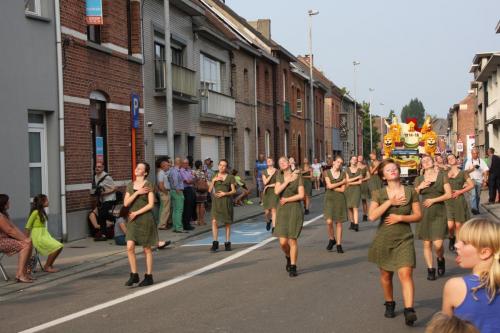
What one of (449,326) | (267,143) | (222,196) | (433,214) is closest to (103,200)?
(222,196)

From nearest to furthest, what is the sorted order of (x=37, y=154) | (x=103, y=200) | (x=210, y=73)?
(x=37, y=154) → (x=103, y=200) → (x=210, y=73)

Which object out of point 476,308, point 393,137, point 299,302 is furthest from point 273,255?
point 393,137

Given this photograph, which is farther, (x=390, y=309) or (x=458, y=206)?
(x=458, y=206)

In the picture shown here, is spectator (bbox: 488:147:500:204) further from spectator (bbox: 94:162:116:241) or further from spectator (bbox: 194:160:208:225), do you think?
spectator (bbox: 94:162:116:241)

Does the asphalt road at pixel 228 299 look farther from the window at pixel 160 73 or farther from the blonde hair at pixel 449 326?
the window at pixel 160 73

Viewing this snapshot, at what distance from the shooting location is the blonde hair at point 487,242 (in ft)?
10.1

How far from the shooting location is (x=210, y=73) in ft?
93.9

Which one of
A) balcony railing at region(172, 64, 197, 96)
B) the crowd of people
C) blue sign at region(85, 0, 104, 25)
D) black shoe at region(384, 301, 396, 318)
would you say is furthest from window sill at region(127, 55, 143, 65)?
black shoe at region(384, 301, 396, 318)

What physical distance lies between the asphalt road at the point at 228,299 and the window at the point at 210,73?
634 inches

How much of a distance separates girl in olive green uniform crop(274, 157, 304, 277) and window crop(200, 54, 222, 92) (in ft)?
55.6

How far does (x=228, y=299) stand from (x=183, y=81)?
15.2 meters

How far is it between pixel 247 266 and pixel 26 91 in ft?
21.5

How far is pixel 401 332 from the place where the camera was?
6562 mm

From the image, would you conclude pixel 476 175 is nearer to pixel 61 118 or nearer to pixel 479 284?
pixel 61 118
